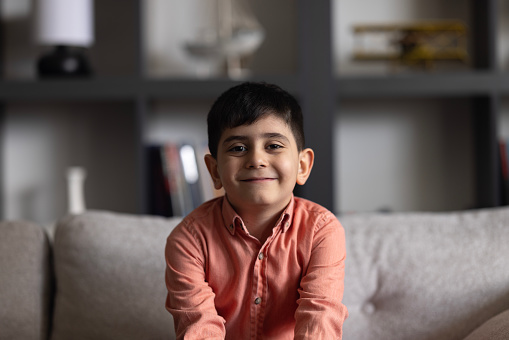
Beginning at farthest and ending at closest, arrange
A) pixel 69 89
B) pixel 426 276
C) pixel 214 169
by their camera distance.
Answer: pixel 69 89 → pixel 426 276 → pixel 214 169

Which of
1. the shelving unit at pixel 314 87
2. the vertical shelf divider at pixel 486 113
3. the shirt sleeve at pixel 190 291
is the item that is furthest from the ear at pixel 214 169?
the vertical shelf divider at pixel 486 113

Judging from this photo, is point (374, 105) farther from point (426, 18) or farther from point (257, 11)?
point (257, 11)

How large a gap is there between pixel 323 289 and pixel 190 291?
233mm

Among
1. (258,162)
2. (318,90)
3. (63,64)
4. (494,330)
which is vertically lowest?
(494,330)

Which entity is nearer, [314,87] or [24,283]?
[24,283]

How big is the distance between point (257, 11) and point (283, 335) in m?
1.68

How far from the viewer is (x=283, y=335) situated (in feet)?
3.49

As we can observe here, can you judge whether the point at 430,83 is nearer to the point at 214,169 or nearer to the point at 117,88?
the point at 117,88

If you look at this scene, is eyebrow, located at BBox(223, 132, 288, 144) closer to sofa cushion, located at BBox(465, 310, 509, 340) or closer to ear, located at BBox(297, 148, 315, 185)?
ear, located at BBox(297, 148, 315, 185)

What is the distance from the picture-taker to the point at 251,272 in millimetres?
1048

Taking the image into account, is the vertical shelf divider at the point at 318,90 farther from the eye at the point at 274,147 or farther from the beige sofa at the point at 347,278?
the eye at the point at 274,147

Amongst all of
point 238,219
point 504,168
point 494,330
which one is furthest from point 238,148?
point 504,168

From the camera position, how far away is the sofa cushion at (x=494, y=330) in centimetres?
100

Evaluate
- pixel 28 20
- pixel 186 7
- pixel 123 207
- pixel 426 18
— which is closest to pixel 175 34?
pixel 186 7
